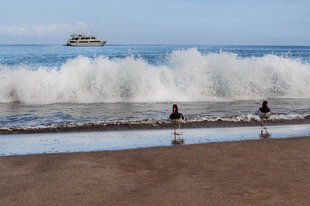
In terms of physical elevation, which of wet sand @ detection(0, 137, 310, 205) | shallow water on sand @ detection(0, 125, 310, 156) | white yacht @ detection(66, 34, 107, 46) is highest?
white yacht @ detection(66, 34, 107, 46)

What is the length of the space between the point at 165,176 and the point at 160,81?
12.5m

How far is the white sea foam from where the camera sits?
1633 cm

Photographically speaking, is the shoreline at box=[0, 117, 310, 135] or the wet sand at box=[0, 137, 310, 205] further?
the shoreline at box=[0, 117, 310, 135]

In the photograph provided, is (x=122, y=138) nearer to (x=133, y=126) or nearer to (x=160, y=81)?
(x=133, y=126)

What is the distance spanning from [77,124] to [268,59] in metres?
13.6

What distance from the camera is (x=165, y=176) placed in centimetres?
519

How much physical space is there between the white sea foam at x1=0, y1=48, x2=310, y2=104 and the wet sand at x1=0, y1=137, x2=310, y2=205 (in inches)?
373

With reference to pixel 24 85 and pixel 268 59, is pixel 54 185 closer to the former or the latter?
pixel 24 85

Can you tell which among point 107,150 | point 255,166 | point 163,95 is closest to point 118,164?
point 107,150

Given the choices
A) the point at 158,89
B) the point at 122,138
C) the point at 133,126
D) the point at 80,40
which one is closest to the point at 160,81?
the point at 158,89

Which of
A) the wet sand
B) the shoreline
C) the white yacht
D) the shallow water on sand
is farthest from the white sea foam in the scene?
the white yacht

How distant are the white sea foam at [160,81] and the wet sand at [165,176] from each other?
9.47m

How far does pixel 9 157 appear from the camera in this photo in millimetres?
6426

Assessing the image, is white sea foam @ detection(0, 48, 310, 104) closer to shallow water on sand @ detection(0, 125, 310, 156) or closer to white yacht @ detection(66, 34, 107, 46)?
shallow water on sand @ detection(0, 125, 310, 156)
